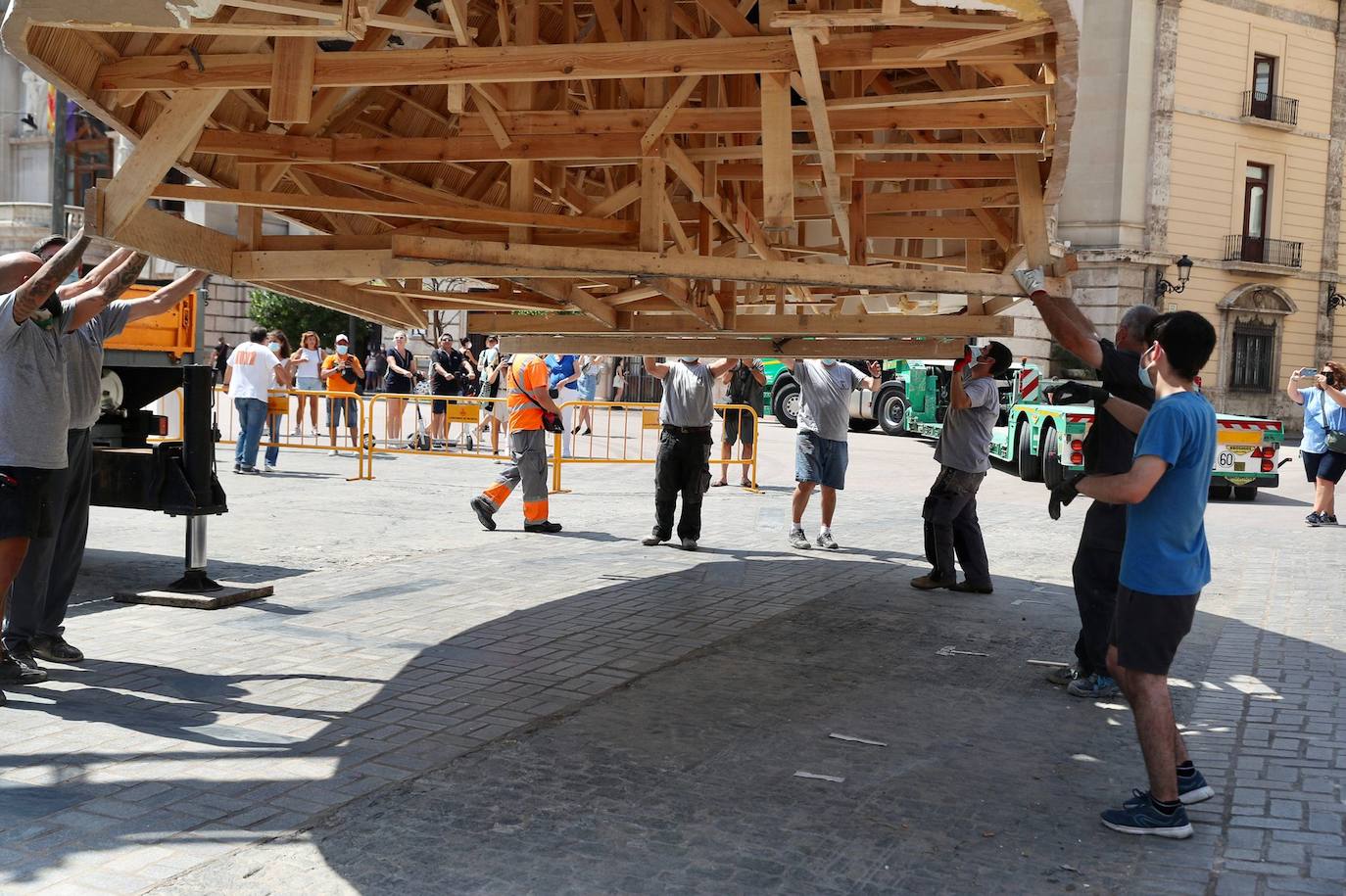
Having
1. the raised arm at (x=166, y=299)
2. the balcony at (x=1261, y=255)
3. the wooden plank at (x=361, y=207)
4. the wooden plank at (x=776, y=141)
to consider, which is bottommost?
the raised arm at (x=166, y=299)

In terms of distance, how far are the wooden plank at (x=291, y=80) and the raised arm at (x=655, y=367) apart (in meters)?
6.73

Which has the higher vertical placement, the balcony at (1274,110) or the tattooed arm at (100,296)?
the balcony at (1274,110)

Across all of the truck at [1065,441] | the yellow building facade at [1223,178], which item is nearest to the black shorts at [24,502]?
the truck at [1065,441]

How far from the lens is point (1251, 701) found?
6.74 metres

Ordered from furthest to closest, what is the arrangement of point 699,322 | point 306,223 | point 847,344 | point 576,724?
point 847,344 < point 699,322 < point 306,223 < point 576,724

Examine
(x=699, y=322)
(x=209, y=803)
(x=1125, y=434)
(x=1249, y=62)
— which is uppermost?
(x=1249, y=62)

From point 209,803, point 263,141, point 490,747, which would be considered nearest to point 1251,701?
point 490,747

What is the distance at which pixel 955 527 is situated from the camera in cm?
997

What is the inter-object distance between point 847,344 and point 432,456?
1229cm

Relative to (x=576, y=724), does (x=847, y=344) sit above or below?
above

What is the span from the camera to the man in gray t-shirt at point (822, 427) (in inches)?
465

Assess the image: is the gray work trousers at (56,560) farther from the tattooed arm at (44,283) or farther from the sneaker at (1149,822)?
the sneaker at (1149,822)

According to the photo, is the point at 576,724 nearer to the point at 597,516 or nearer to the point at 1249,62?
the point at 597,516

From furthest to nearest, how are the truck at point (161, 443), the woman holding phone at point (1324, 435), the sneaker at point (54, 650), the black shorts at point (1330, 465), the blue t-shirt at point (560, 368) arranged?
the blue t-shirt at point (560, 368)
the black shorts at point (1330, 465)
the woman holding phone at point (1324, 435)
the truck at point (161, 443)
the sneaker at point (54, 650)
